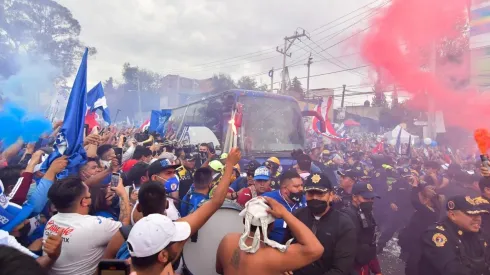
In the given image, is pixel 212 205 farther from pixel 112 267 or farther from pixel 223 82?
pixel 223 82

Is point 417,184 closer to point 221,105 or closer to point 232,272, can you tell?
point 232,272

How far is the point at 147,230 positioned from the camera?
196 centimetres

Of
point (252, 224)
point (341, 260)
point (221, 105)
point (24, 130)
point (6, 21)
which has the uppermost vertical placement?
point (6, 21)

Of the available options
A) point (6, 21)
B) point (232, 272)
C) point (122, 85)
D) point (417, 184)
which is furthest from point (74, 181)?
point (122, 85)

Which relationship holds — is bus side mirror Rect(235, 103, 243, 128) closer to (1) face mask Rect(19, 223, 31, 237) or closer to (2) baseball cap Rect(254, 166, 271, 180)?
(2) baseball cap Rect(254, 166, 271, 180)

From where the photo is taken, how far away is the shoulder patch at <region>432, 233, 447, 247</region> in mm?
3154

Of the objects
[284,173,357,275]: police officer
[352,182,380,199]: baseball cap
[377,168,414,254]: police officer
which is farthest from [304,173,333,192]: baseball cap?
[377,168,414,254]: police officer

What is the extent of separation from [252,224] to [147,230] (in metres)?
0.75

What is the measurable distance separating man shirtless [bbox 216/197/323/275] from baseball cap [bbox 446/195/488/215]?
1.88 meters

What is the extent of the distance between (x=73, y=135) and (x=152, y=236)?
2520 millimetres

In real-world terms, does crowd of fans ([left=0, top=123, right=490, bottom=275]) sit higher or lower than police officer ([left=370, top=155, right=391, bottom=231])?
higher

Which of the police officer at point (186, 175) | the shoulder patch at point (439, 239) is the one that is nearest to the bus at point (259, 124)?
the police officer at point (186, 175)

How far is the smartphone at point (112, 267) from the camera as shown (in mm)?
1771

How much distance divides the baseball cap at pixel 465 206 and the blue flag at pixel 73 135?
4.19 metres
